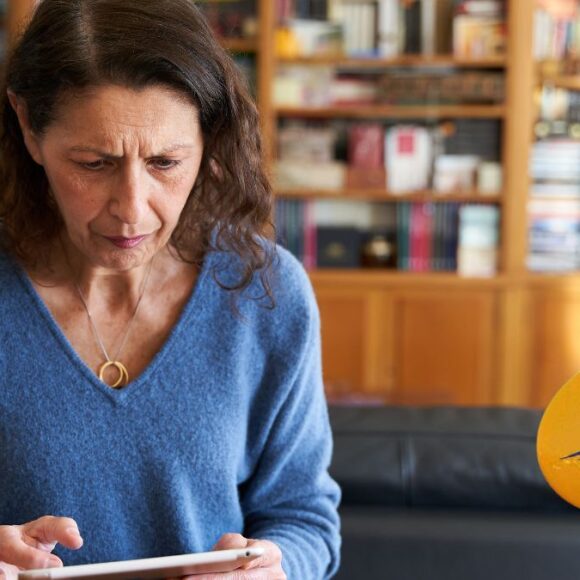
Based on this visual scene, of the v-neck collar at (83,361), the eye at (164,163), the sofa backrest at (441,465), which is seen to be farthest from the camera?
the sofa backrest at (441,465)

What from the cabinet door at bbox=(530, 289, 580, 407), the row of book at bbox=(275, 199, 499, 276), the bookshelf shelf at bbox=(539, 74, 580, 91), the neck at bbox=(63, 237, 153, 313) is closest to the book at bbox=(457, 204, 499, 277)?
the row of book at bbox=(275, 199, 499, 276)

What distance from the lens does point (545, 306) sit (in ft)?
14.0

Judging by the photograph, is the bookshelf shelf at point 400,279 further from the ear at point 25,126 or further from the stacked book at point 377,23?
the ear at point 25,126

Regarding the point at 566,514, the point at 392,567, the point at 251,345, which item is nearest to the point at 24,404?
the point at 251,345

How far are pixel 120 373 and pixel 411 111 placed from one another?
320cm

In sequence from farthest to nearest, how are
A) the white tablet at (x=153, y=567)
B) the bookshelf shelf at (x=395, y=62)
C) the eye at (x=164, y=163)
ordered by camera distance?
1. the bookshelf shelf at (x=395, y=62)
2. the eye at (x=164, y=163)
3. the white tablet at (x=153, y=567)

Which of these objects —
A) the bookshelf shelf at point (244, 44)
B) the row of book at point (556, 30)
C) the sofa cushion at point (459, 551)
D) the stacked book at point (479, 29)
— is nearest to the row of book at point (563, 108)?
the row of book at point (556, 30)

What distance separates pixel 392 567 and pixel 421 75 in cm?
322

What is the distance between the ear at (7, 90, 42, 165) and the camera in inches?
45.2

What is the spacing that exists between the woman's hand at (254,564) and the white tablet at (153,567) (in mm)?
98

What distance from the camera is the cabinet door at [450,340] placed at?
425cm

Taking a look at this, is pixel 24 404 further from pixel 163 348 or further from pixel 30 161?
pixel 30 161

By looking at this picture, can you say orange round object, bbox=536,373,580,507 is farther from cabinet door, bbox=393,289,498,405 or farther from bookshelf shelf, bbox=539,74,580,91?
bookshelf shelf, bbox=539,74,580,91

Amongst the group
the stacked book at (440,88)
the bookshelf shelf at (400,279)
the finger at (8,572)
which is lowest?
the bookshelf shelf at (400,279)
